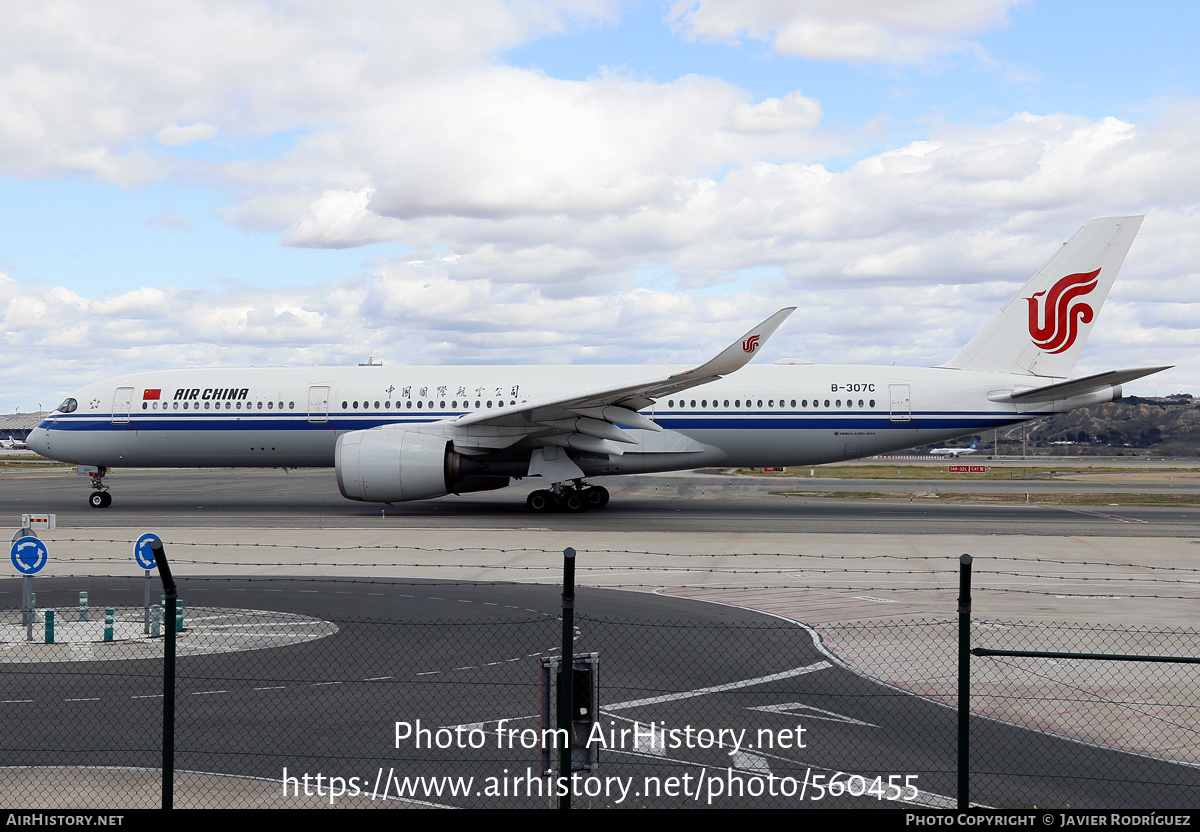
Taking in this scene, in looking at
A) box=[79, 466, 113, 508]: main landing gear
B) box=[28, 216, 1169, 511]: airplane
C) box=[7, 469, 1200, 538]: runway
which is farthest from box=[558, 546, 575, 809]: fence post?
box=[79, 466, 113, 508]: main landing gear

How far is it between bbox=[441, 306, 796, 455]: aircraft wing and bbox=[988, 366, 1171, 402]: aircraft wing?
9.66 meters

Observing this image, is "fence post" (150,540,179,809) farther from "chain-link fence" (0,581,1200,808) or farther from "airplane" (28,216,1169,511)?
"airplane" (28,216,1169,511)

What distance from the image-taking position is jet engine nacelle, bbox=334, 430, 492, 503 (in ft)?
84.5

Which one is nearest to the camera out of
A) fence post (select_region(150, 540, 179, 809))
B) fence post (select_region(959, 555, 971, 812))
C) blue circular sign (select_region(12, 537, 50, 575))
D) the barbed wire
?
fence post (select_region(959, 555, 971, 812))

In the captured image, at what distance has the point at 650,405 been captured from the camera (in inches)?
1144

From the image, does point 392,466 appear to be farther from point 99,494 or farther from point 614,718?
point 614,718

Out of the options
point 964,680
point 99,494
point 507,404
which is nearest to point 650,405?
point 507,404

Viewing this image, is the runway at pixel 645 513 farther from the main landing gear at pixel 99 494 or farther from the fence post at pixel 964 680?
the fence post at pixel 964 680

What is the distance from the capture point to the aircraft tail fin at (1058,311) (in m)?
29.5

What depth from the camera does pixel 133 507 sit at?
3162cm

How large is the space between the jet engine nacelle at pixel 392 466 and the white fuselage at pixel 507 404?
11.4 feet

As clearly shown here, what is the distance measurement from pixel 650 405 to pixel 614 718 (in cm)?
2042

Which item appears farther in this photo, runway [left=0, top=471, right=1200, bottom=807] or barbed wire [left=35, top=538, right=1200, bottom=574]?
barbed wire [left=35, top=538, right=1200, bottom=574]

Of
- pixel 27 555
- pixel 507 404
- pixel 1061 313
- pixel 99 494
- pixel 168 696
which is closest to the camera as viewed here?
pixel 168 696
